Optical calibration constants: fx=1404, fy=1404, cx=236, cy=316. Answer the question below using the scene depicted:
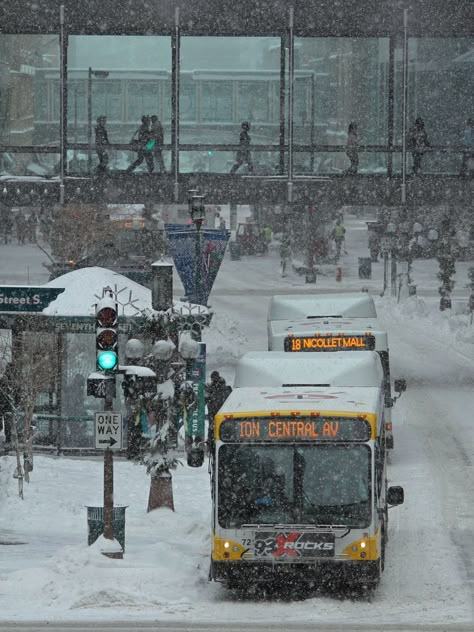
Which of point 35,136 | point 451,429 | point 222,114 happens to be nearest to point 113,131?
point 222,114

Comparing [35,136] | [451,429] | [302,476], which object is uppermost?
[35,136]

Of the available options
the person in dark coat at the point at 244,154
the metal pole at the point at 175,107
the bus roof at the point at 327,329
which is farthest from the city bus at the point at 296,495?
the person in dark coat at the point at 244,154

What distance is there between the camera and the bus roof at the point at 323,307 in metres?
27.7

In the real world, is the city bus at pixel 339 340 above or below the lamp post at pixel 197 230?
below

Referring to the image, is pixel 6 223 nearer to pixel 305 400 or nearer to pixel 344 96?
pixel 344 96

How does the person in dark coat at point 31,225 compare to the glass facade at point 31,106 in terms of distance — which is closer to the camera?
the glass facade at point 31,106

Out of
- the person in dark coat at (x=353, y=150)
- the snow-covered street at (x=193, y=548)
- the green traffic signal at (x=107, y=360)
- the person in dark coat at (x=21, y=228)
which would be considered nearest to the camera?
the snow-covered street at (x=193, y=548)

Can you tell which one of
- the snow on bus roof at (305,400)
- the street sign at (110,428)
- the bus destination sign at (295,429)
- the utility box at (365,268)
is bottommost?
the utility box at (365,268)

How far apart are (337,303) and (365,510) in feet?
41.3

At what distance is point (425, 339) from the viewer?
4797cm

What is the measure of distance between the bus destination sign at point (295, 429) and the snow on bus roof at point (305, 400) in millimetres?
125

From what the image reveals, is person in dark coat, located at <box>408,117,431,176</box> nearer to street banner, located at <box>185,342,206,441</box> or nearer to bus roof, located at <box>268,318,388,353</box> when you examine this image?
bus roof, located at <box>268,318,388,353</box>

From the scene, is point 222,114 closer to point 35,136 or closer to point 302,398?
point 35,136

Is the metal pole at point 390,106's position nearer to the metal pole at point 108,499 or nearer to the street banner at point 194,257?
the street banner at point 194,257
